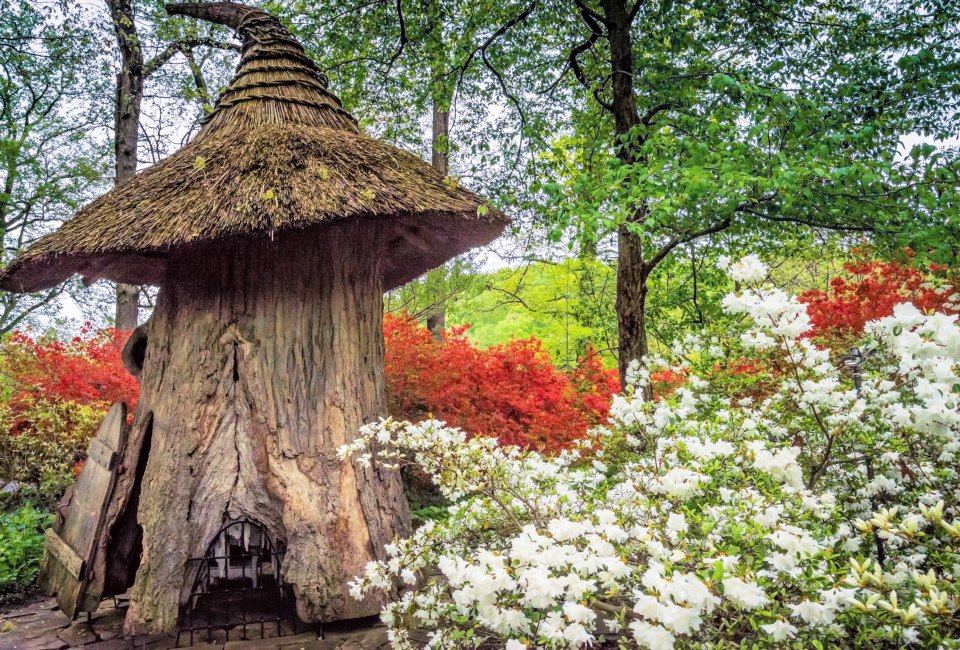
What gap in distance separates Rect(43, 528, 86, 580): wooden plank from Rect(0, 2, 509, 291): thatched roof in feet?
6.26

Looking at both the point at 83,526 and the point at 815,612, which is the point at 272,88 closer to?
the point at 83,526

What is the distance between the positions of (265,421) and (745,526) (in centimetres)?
305

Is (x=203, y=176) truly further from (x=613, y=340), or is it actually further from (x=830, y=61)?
(x=613, y=340)

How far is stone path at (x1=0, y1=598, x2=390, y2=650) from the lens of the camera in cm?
355

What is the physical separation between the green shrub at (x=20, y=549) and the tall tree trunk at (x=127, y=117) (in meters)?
4.76

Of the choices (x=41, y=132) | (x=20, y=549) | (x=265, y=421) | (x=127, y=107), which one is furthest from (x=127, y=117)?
(x=265, y=421)

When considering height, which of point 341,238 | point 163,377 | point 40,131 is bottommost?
point 163,377

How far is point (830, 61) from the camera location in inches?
192

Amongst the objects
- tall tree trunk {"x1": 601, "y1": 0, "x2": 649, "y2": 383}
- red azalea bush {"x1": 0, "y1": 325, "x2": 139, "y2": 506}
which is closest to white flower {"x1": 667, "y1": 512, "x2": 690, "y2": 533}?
tall tree trunk {"x1": 601, "y1": 0, "x2": 649, "y2": 383}

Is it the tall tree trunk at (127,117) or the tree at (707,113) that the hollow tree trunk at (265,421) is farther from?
the tall tree trunk at (127,117)

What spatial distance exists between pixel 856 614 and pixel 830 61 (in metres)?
4.82

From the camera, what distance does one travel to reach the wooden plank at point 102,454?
13.1 feet

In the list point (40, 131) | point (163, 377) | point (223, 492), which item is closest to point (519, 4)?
point (163, 377)

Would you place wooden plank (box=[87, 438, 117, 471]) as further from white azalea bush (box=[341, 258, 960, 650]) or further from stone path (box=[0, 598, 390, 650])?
white azalea bush (box=[341, 258, 960, 650])
